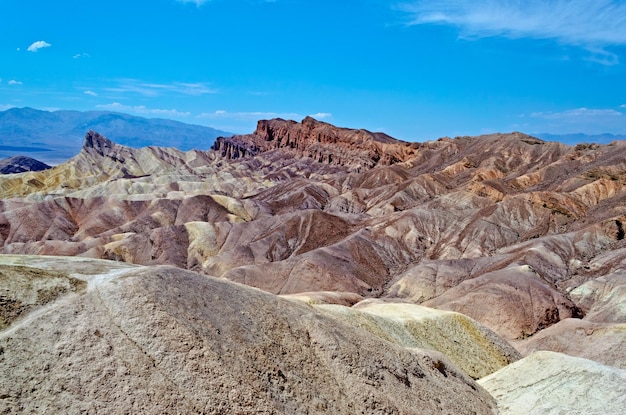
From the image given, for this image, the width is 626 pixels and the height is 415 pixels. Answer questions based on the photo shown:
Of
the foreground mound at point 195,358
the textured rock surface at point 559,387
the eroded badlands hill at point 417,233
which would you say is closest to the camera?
the foreground mound at point 195,358

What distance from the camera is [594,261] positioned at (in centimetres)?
6869

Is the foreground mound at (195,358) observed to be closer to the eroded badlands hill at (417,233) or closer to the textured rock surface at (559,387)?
the textured rock surface at (559,387)

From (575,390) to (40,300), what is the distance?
24.1m

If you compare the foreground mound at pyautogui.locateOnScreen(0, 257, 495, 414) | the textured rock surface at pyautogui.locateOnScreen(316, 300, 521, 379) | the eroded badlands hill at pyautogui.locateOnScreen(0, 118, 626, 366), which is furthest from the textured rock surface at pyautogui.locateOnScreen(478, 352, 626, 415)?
the eroded badlands hill at pyautogui.locateOnScreen(0, 118, 626, 366)

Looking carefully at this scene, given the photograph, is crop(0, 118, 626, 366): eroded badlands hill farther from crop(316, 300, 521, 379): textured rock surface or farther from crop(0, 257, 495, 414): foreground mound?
crop(0, 257, 495, 414): foreground mound

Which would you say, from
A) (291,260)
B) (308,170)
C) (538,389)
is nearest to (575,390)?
(538,389)

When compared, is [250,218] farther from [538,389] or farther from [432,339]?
[538,389]

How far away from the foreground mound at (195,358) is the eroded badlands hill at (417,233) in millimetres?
22880

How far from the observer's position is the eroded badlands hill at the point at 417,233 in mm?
56778

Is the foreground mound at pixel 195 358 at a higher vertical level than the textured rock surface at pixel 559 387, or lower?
higher

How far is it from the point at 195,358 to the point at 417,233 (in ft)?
237

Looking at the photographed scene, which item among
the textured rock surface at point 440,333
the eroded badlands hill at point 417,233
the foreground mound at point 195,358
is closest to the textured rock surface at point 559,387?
the foreground mound at point 195,358

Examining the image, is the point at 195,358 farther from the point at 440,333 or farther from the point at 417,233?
the point at 417,233

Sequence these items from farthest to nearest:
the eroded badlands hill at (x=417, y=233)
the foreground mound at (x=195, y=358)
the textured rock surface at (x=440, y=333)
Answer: the eroded badlands hill at (x=417, y=233) < the textured rock surface at (x=440, y=333) < the foreground mound at (x=195, y=358)
